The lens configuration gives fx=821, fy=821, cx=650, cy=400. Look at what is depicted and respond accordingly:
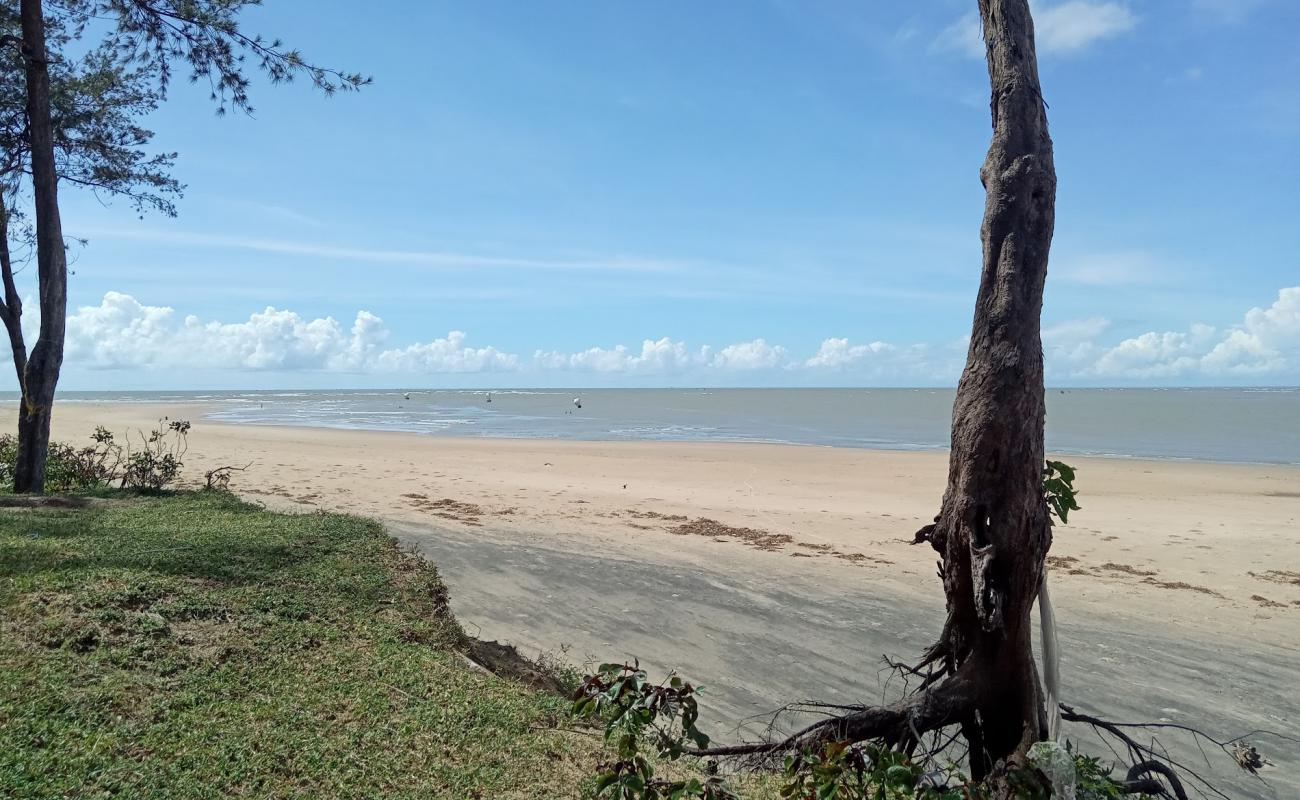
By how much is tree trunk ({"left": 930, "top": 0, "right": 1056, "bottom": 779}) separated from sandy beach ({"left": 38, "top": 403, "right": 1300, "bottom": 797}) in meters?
2.48

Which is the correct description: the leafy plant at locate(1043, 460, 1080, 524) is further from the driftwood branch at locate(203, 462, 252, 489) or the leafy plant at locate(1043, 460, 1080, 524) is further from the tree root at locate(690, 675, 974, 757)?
the driftwood branch at locate(203, 462, 252, 489)

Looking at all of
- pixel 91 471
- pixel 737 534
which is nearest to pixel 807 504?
pixel 737 534

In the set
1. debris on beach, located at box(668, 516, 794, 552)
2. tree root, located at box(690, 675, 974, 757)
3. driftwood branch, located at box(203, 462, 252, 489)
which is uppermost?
tree root, located at box(690, 675, 974, 757)

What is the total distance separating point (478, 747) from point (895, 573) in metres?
6.95

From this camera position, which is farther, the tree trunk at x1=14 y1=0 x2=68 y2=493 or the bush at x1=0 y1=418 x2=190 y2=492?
the bush at x1=0 y1=418 x2=190 y2=492

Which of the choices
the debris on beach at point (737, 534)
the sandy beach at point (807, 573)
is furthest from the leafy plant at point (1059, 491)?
the debris on beach at point (737, 534)

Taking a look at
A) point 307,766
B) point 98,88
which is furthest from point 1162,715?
point 98,88

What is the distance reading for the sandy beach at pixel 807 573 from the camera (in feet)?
20.6

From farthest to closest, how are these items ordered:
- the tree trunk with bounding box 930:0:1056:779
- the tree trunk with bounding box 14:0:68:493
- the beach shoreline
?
1. the beach shoreline
2. the tree trunk with bounding box 14:0:68:493
3. the tree trunk with bounding box 930:0:1056:779

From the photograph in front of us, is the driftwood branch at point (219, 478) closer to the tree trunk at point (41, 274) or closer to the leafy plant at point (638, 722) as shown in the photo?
the tree trunk at point (41, 274)

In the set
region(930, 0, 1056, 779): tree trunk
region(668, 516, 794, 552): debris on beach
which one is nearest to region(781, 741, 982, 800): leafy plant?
region(930, 0, 1056, 779): tree trunk

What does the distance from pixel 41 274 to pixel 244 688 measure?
813cm

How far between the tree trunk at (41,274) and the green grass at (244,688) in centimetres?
430

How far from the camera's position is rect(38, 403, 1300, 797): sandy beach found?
247 inches
